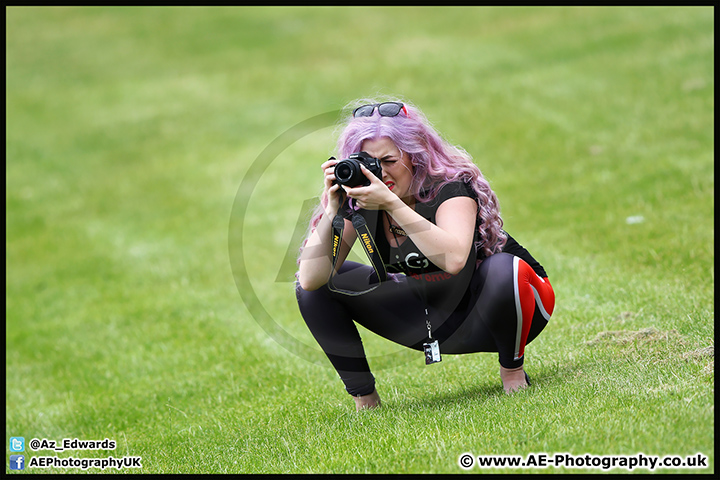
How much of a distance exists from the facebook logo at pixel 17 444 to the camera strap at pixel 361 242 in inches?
122

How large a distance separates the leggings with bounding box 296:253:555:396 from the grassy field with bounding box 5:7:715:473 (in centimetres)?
30

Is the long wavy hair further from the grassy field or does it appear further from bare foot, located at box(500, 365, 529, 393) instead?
the grassy field

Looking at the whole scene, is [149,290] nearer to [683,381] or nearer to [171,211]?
[171,211]

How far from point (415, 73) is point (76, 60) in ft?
35.8

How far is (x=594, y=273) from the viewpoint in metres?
6.82

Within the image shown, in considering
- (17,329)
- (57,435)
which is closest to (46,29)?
(17,329)

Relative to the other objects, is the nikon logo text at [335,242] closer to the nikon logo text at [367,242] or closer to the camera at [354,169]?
the nikon logo text at [367,242]

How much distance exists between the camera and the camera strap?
3.80m

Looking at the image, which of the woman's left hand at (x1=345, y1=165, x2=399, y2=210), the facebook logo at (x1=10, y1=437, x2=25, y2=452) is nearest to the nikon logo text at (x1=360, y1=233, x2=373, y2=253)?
the woman's left hand at (x1=345, y1=165, x2=399, y2=210)

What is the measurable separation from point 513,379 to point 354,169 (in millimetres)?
1475

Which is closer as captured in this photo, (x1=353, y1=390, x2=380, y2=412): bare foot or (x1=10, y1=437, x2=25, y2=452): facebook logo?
(x1=353, y1=390, x2=380, y2=412): bare foot

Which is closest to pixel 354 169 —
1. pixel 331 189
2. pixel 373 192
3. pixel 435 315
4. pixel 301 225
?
pixel 373 192

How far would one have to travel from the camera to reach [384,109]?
3793mm

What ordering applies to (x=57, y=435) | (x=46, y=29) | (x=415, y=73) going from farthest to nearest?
1. (x=46, y=29)
2. (x=415, y=73)
3. (x=57, y=435)
